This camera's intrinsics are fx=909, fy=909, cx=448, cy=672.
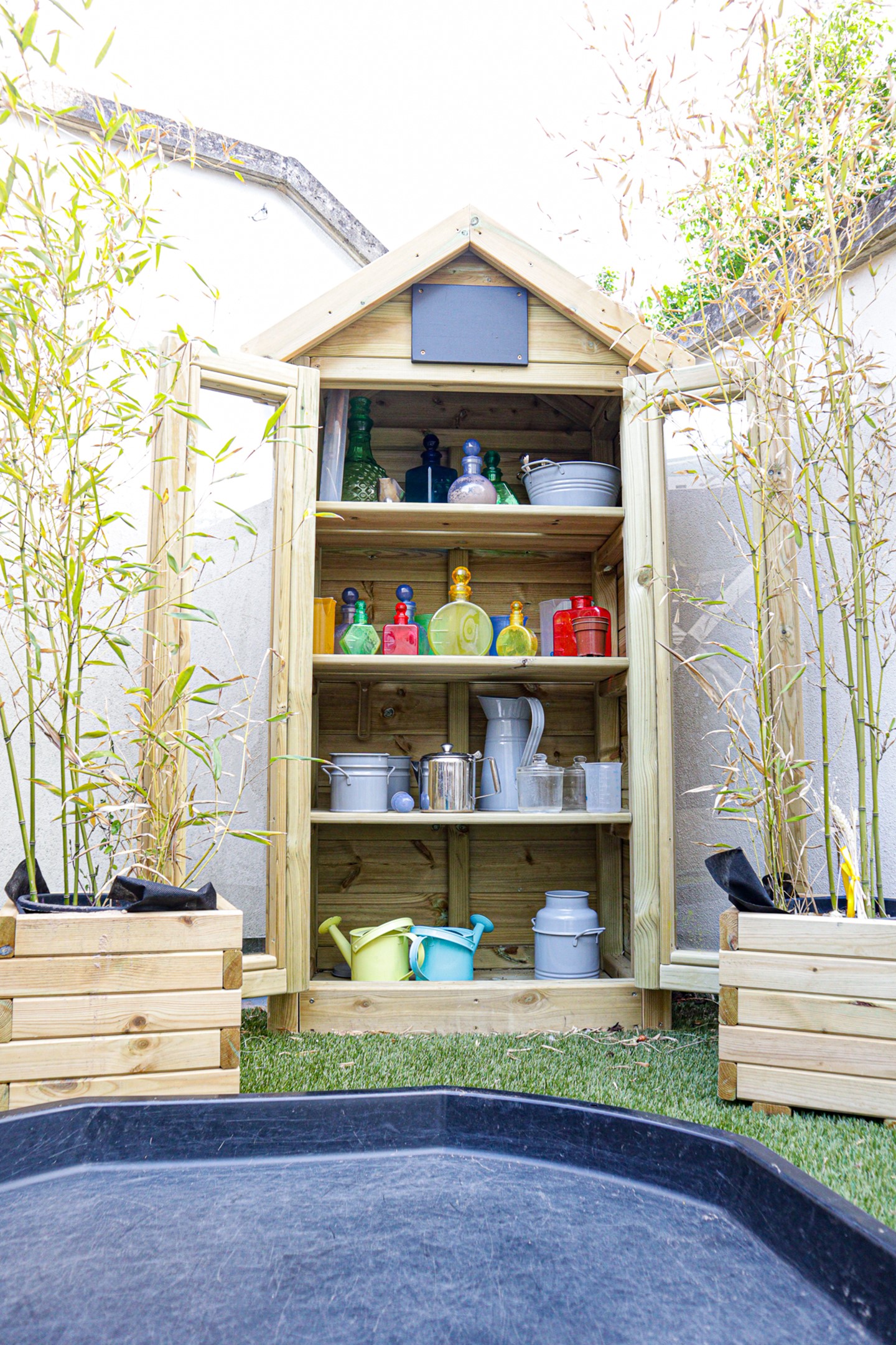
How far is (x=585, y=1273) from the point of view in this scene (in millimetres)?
623

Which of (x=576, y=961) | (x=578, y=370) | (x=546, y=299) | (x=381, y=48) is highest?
(x=381, y=48)

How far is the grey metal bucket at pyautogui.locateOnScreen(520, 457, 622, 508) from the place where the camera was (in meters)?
2.56

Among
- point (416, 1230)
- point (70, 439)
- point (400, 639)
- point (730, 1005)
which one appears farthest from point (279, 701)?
point (416, 1230)

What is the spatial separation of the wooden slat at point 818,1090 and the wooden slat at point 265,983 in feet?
3.42

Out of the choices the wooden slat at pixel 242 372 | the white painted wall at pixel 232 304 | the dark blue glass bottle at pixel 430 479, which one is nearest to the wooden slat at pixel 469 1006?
the white painted wall at pixel 232 304

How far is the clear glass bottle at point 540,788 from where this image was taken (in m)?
2.55

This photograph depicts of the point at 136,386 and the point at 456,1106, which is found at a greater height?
the point at 136,386

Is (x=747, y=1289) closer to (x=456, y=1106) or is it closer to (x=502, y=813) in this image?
(x=456, y=1106)

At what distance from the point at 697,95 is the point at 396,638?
1493 millimetres

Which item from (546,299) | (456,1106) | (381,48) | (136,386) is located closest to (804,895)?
(456,1106)

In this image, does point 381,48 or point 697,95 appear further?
point 381,48

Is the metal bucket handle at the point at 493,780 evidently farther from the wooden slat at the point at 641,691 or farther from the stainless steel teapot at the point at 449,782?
the wooden slat at the point at 641,691

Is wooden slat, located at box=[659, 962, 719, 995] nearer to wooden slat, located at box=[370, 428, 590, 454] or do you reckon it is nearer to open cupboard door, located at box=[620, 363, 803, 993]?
open cupboard door, located at box=[620, 363, 803, 993]

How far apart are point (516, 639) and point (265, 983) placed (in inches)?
45.8
